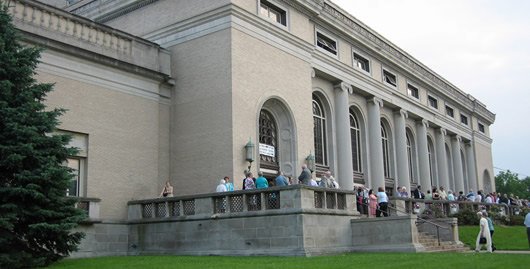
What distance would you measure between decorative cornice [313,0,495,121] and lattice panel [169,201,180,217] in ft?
47.5

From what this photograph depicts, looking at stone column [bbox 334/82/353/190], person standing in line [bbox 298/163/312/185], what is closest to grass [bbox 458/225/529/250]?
stone column [bbox 334/82/353/190]

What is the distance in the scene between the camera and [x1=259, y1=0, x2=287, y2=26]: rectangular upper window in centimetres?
2765

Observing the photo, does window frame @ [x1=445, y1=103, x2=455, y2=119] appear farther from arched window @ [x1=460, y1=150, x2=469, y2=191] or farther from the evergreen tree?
the evergreen tree

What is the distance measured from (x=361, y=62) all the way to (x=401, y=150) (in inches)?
310

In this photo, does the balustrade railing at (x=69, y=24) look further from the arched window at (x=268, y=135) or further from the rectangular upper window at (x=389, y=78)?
the rectangular upper window at (x=389, y=78)

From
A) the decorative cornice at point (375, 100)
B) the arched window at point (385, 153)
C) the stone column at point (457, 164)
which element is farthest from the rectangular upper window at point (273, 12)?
the stone column at point (457, 164)

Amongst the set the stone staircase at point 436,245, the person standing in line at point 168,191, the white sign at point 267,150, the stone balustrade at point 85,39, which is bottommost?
the stone staircase at point 436,245

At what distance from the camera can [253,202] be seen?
63.9 feet

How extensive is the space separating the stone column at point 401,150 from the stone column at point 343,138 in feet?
28.6

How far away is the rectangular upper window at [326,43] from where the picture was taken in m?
32.5

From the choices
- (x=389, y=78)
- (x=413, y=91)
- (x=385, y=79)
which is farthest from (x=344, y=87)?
(x=413, y=91)

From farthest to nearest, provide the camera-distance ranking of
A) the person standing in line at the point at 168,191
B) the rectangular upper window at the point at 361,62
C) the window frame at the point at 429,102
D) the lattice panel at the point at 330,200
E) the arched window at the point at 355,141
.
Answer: the window frame at the point at 429,102
the arched window at the point at 355,141
the rectangular upper window at the point at 361,62
the person standing in line at the point at 168,191
the lattice panel at the point at 330,200

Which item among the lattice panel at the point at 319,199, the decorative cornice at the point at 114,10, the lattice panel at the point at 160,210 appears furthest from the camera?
the decorative cornice at the point at 114,10

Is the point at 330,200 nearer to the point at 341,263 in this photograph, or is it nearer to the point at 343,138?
the point at 341,263
